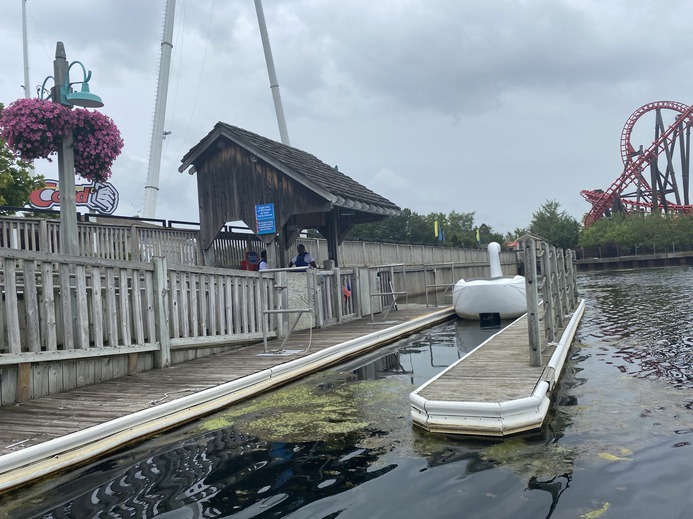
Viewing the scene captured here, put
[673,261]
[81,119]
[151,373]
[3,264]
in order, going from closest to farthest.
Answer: [3,264], [151,373], [81,119], [673,261]

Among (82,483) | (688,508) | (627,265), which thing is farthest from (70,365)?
(627,265)

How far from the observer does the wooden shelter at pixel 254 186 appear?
44.2 feet

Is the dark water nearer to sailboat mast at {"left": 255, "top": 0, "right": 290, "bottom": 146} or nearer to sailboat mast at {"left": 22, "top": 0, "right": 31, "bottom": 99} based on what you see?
sailboat mast at {"left": 255, "top": 0, "right": 290, "bottom": 146}

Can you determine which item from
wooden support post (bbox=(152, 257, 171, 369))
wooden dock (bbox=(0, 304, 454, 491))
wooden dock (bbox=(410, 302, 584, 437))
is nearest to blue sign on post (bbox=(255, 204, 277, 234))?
wooden dock (bbox=(0, 304, 454, 491))

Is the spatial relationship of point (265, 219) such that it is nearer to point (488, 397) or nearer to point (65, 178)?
point (65, 178)

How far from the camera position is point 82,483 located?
4.37m

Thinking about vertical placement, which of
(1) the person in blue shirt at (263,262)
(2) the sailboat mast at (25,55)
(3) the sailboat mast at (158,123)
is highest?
(2) the sailboat mast at (25,55)

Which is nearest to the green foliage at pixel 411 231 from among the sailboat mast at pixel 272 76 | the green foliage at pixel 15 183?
the sailboat mast at pixel 272 76

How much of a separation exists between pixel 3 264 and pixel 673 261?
227 feet

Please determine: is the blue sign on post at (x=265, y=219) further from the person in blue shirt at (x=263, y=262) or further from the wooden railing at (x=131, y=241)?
the wooden railing at (x=131, y=241)

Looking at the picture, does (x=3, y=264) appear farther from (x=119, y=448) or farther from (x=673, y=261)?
(x=673, y=261)

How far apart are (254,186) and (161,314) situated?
6.34 metres

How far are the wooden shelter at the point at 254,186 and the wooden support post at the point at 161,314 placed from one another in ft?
17.9

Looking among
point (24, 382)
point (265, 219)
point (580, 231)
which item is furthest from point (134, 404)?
point (580, 231)
